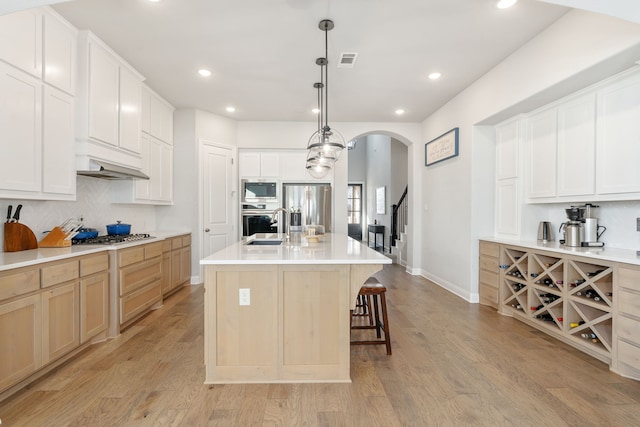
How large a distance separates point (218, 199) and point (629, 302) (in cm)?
498

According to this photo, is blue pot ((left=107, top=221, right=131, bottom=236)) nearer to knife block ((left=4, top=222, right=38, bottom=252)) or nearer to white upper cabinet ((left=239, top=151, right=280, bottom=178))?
knife block ((left=4, top=222, right=38, bottom=252))

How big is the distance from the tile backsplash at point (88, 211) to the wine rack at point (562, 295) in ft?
14.9

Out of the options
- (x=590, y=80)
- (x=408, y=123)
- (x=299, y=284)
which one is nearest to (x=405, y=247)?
(x=408, y=123)

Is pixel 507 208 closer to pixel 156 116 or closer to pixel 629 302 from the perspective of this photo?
pixel 629 302

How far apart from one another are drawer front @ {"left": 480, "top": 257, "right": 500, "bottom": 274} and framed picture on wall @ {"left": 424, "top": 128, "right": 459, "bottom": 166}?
1.50m

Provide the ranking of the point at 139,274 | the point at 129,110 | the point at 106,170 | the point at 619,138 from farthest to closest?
the point at 129,110
the point at 139,274
the point at 106,170
the point at 619,138

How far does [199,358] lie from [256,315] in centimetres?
77

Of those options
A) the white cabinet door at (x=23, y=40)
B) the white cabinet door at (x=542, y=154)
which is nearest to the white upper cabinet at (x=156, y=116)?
the white cabinet door at (x=23, y=40)

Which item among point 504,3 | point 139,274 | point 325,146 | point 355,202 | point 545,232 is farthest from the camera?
point 355,202

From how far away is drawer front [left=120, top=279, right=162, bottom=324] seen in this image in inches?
120

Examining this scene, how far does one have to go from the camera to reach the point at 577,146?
296 centimetres

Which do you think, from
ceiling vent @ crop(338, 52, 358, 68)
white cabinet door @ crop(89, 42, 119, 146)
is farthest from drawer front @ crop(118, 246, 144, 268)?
ceiling vent @ crop(338, 52, 358, 68)

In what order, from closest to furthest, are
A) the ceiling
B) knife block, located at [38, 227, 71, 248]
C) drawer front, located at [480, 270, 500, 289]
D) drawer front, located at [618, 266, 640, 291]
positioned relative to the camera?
drawer front, located at [618, 266, 640, 291] < the ceiling < knife block, located at [38, 227, 71, 248] < drawer front, located at [480, 270, 500, 289]

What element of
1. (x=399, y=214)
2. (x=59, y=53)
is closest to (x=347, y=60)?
(x=59, y=53)
